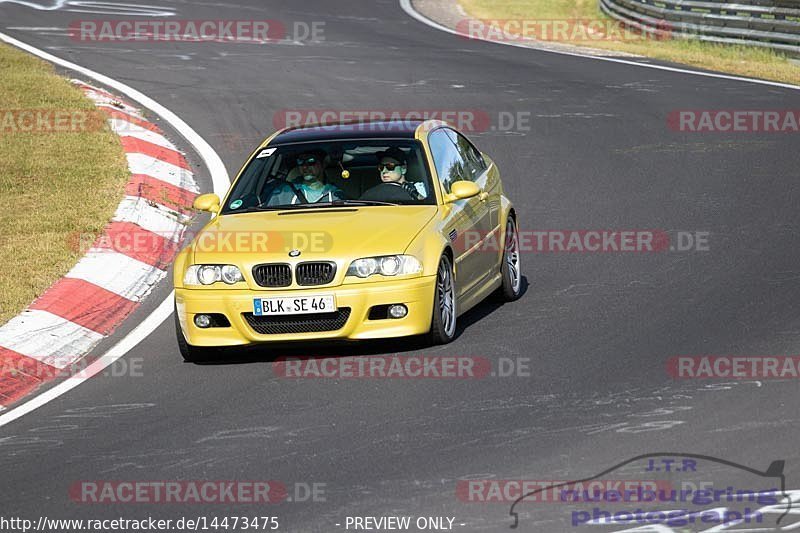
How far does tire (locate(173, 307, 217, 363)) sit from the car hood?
0.48m

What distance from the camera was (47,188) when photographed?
15.1 m

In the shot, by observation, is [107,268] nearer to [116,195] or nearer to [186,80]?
[116,195]

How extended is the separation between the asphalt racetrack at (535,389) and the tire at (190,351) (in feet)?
0.29

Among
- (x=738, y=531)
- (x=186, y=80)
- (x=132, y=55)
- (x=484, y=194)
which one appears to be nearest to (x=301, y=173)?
(x=484, y=194)

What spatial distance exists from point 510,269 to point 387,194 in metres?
1.32

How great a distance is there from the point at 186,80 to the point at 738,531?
55.0 ft

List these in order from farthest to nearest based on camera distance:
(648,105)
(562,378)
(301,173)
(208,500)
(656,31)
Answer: (656,31) < (648,105) < (301,173) < (562,378) < (208,500)

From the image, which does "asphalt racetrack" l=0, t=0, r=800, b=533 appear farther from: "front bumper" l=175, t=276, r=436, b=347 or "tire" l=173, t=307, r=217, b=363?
"front bumper" l=175, t=276, r=436, b=347

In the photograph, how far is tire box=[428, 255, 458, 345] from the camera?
9.95 metres

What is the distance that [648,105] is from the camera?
20.1 m

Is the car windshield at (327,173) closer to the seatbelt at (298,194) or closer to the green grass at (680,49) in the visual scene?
the seatbelt at (298,194)

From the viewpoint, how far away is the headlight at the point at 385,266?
32.2ft

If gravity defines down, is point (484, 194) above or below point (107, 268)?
above

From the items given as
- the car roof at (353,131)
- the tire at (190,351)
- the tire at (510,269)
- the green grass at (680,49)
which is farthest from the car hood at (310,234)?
the green grass at (680,49)
